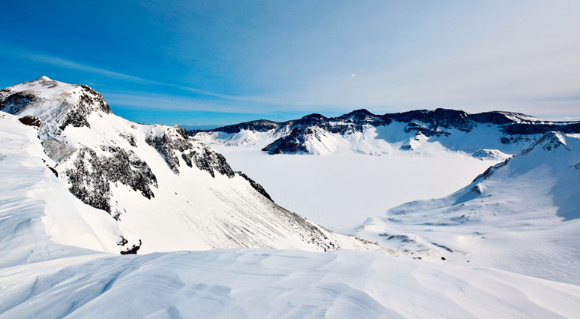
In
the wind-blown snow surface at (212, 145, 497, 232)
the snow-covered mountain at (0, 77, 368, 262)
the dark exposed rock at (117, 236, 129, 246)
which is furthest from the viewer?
the wind-blown snow surface at (212, 145, 497, 232)

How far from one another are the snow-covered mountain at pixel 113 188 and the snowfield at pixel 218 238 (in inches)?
4.4

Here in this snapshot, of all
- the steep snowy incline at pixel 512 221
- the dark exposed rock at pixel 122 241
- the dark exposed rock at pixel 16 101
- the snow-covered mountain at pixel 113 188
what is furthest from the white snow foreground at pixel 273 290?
the steep snowy incline at pixel 512 221

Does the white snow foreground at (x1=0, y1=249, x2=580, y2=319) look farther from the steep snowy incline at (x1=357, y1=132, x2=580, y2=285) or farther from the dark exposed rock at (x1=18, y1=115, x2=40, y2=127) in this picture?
the steep snowy incline at (x1=357, y1=132, x2=580, y2=285)

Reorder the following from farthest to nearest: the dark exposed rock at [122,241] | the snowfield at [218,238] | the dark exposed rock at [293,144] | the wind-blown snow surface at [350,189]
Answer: the dark exposed rock at [293,144], the wind-blown snow surface at [350,189], the dark exposed rock at [122,241], the snowfield at [218,238]

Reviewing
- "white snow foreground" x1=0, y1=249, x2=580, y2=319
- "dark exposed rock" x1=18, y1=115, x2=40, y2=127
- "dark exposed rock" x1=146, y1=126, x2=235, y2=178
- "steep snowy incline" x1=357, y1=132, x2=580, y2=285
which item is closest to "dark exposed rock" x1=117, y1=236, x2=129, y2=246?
"white snow foreground" x1=0, y1=249, x2=580, y2=319

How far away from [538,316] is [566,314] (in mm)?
726

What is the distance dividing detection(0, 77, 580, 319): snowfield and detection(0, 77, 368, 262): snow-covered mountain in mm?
113

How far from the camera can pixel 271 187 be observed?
76.0 m

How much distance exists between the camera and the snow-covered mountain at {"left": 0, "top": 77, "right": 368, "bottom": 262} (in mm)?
8511

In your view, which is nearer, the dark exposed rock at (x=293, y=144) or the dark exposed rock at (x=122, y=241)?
the dark exposed rock at (x=122, y=241)

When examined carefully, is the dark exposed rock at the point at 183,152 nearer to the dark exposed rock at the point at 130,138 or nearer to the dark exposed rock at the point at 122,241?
the dark exposed rock at the point at 130,138

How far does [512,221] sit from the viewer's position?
125ft

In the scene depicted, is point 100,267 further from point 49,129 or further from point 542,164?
point 542,164

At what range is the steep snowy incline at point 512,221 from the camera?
24719 mm
